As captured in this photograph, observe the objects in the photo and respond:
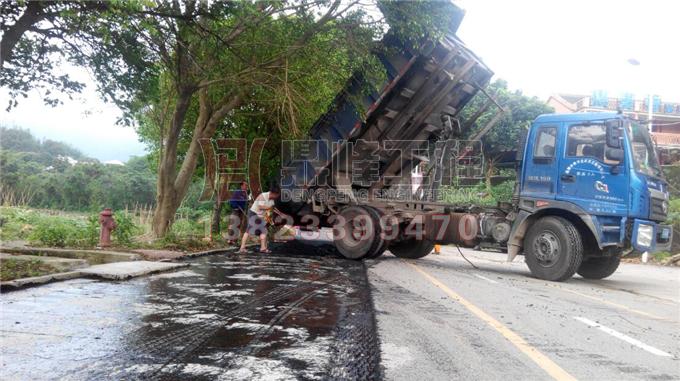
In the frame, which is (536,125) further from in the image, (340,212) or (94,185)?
(94,185)

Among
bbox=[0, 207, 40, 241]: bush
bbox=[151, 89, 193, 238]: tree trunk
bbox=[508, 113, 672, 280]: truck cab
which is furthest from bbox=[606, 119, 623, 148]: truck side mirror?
bbox=[0, 207, 40, 241]: bush

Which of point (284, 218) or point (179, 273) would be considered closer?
point (179, 273)

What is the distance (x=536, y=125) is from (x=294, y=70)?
5059mm

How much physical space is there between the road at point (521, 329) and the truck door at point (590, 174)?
4.59 feet

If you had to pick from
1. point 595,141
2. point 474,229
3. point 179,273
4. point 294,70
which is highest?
point 294,70

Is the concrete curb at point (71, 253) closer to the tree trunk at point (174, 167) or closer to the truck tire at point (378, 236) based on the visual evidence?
the tree trunk at point (174, 167)

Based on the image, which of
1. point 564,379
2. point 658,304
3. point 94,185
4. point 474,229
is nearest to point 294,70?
point 474,229

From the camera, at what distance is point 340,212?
11.4 metres

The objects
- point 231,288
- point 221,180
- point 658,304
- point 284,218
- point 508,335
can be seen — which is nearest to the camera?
point 508,335

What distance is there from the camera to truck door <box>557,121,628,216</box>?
27.3ft

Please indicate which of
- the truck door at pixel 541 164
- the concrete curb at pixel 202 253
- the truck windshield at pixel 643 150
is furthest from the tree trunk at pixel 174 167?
the truck windshield at pixel 643 150

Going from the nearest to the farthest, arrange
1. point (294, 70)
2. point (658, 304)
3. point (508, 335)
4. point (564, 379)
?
point (564, 379) < point (508, 335) < point (658, 304) < point (294, 70)

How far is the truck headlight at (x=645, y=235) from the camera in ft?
27.0

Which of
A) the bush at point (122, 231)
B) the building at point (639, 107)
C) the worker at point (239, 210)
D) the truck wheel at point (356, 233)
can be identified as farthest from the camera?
the building at point (639, 107)
